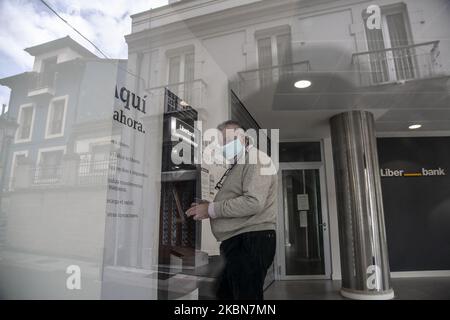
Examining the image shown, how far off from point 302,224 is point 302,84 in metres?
2.08

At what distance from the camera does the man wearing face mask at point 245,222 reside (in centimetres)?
89

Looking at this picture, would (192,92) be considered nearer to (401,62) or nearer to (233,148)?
(233,148)

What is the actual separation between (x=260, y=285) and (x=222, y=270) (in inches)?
6.8

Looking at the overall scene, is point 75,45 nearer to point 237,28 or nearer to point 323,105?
point 237,28

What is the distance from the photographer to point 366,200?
259cm

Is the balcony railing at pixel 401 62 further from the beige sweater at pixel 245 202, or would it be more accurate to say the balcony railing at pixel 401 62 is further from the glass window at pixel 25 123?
the glass window at pixel 25 123

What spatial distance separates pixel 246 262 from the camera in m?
0.90

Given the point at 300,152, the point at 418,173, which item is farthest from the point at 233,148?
the point at 418,173

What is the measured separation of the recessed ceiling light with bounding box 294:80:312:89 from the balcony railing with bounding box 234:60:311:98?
0.24 m

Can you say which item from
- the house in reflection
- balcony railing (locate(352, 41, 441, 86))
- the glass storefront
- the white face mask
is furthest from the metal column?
the house in reflection

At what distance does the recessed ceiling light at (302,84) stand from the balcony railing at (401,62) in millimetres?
345

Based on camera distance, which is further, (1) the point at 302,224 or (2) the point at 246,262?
(1) the point at 302,224

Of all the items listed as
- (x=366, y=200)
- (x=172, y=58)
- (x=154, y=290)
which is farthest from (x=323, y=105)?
(x=154, y=290)
